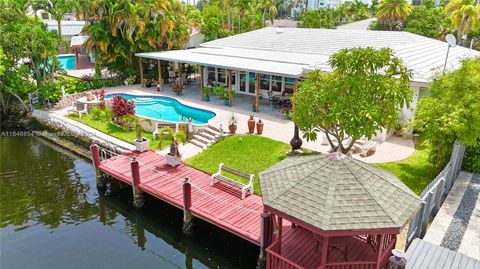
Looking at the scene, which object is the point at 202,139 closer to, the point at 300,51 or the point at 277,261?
the point at 277,261

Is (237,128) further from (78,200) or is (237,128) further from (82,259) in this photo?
(82,259)

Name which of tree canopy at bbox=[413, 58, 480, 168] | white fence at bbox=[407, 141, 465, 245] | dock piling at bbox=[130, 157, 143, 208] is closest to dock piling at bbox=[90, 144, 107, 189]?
dock piling at bbox=[130, 157, 143, 208]

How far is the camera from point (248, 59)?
101 ft

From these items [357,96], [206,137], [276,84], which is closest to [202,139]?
[206,137]

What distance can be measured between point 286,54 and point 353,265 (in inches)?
960

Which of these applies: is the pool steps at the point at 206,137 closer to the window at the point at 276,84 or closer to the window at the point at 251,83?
the window at the point at 276,84

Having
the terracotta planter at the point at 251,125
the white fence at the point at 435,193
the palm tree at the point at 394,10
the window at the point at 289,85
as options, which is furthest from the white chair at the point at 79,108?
the palm tree at the point at 394,10

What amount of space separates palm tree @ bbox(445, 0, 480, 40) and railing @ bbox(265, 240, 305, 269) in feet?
119

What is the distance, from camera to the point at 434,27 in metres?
51.6

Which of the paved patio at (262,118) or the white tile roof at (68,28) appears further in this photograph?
the white tile roof at (68,28)

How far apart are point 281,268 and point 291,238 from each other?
4.55 feet

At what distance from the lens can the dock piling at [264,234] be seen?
37.4 feet

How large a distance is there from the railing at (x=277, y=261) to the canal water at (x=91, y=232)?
2.68 meters

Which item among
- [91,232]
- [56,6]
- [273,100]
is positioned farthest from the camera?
[56,6]
